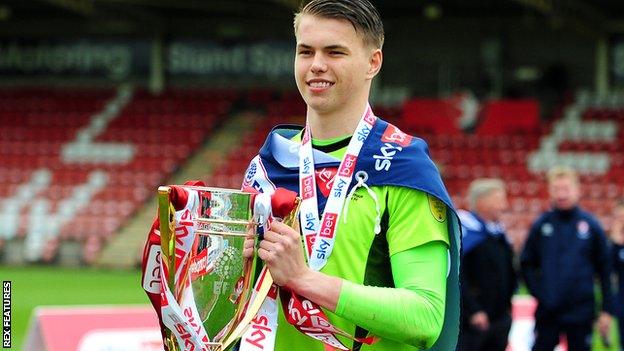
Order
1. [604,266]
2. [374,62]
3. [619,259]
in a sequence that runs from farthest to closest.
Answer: [619,259], [604,266], [374,62]

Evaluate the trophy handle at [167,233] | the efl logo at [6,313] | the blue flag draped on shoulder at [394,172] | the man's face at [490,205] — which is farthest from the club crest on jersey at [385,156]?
the man's face at [490,205]

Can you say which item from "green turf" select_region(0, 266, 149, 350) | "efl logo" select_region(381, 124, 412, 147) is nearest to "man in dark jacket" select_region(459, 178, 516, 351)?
"green turf" select_region(0, 266, 149, 350)

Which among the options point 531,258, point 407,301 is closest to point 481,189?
point 531,258

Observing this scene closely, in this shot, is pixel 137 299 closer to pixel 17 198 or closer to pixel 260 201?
pixel 17 198

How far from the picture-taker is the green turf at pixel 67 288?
1681 cm

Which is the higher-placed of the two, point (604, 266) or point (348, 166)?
point (348, 166)

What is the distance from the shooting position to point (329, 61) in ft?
9.45

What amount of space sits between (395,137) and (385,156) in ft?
0.27

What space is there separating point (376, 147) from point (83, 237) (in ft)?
82.0

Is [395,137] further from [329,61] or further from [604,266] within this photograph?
[604,266]

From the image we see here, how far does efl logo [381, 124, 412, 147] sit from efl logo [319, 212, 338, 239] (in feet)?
0.73

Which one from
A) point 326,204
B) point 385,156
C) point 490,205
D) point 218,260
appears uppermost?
point 385,156

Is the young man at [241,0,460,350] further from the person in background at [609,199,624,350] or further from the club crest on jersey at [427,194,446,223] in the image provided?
the person in background at [609,199,624,350]

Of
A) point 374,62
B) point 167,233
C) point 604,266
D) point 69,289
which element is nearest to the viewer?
point 167,233
